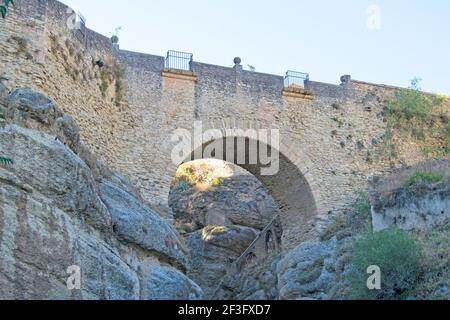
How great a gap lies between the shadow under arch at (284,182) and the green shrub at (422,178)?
9.73 ft

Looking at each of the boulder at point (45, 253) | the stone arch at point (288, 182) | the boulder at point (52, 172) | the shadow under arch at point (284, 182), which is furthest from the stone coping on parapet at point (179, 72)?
the boulder at point (45, 253)

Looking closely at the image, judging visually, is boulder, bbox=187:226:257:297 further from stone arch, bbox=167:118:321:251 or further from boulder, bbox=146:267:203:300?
boulder, bbox=146:267:203:300

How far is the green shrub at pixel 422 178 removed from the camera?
617 inches

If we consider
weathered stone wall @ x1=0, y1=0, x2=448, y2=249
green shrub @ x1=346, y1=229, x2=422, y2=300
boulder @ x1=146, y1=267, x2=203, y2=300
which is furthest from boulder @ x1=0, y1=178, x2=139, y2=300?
weathered stone wall @ x1=0, y1=0, x2=448, y2=249

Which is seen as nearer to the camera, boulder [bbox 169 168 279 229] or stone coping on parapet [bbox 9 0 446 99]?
stone coping on parapet [bbox 9 0 446 99]

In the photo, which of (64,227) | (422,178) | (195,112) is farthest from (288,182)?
(64,227)

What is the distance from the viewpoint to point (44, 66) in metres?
14.1

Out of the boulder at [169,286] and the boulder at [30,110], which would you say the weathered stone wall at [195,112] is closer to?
the boulder at [30,110]

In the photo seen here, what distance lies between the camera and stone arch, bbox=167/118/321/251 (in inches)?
690

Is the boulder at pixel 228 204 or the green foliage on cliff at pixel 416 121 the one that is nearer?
the green foliage on cliff at pixel 416 121

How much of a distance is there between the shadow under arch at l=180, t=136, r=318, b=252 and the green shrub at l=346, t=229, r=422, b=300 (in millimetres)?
5493
